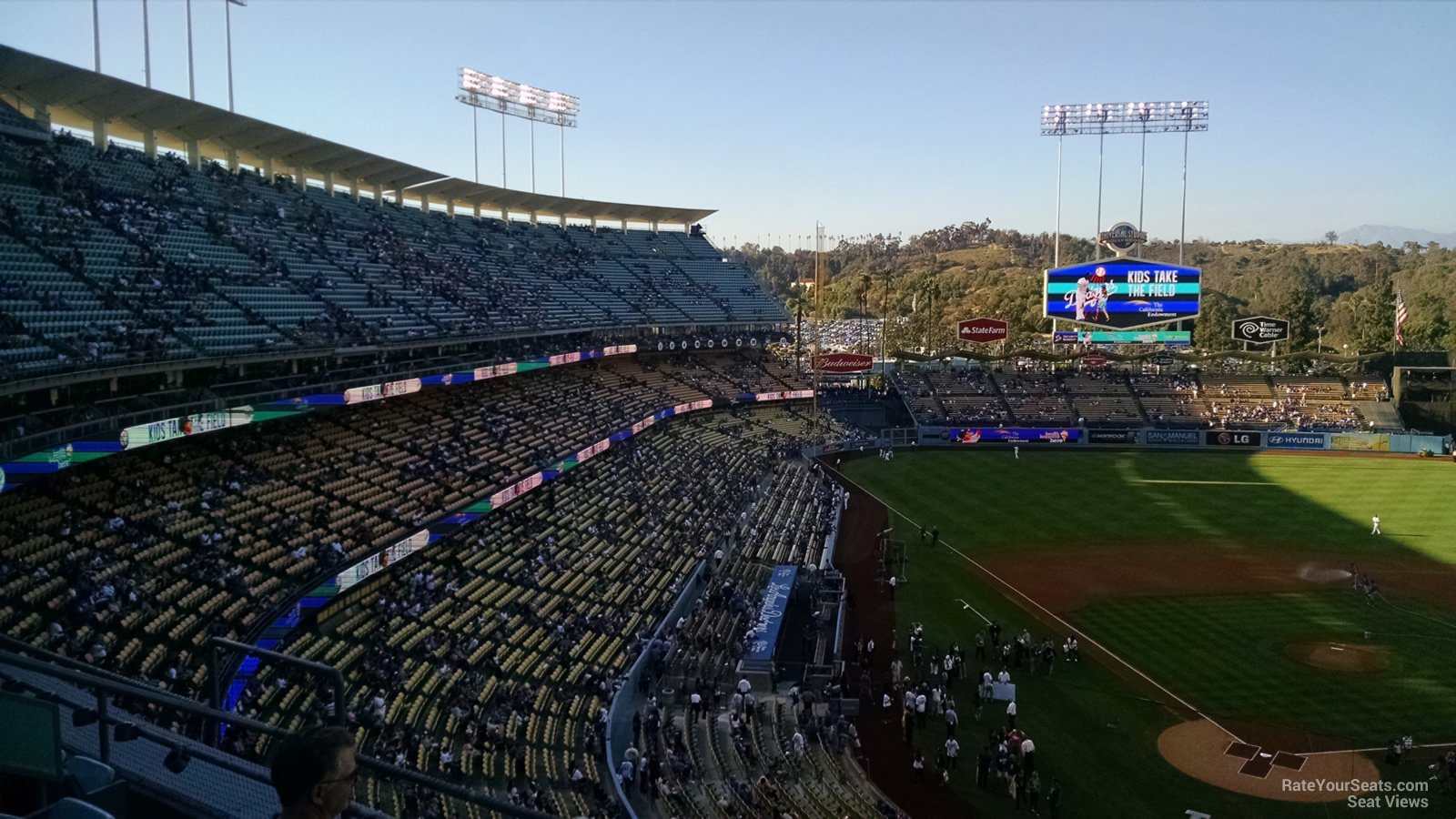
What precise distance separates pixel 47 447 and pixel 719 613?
50.0 ft

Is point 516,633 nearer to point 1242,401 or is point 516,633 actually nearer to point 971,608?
point 971,608

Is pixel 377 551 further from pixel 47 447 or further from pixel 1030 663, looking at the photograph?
pixel 1030 663

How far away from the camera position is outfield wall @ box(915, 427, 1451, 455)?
5469 centimetres

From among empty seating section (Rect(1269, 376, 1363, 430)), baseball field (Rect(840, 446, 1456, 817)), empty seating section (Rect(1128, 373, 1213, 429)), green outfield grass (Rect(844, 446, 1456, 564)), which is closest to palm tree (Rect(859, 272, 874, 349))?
empty seating section (Rect(1128, 373, 1213, 429))

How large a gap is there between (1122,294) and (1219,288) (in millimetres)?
92319

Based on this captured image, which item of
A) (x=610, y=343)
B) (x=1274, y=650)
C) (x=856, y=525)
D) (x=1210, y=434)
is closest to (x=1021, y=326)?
(x=1210, y=434)

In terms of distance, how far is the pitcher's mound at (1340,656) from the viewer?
23423 mm

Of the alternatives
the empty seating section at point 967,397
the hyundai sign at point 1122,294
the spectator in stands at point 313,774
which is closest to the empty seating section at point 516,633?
the spectator in stands at point 313,774

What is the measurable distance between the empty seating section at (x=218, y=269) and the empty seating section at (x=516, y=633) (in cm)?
703

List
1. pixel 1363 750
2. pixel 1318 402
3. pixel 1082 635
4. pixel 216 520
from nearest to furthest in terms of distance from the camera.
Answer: pixel 216 520, pixel 1363 750, pixel 1082 635, pixel 1318 402

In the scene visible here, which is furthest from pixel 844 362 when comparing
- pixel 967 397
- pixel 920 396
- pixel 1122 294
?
pixel 1122 294

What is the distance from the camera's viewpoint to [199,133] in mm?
31609

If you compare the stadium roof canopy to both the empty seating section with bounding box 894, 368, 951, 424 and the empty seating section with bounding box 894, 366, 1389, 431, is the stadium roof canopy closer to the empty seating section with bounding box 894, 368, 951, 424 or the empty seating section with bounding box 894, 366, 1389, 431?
the empty seating section with bounding box 894, 368, 951, 424

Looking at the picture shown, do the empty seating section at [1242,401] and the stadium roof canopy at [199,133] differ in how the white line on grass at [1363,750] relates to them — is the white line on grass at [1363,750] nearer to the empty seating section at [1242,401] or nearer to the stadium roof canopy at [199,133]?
the stadium roof canopy at [199,133]
